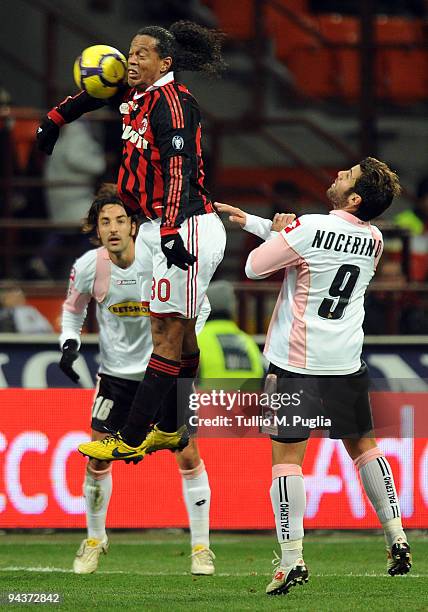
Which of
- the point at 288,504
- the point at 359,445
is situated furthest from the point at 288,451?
the point at 359,445

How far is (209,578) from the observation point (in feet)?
26.2

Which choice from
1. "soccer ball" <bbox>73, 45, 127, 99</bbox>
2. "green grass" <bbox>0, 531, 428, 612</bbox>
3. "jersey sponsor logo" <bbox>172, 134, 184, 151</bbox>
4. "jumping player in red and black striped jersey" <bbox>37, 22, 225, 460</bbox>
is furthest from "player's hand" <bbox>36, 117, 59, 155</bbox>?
"green grass" <bbox>0, 531, 428, 612</bbox>

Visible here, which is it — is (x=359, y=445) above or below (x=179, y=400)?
below

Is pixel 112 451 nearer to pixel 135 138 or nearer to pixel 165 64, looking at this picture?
pixel 135 138

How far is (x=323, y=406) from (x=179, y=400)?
0.84 meters

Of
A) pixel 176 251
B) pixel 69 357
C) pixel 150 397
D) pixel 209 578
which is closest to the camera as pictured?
pixel 176 251

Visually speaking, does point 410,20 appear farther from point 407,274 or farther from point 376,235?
point 376,235

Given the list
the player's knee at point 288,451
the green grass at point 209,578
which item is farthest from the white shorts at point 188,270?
the green grass at point 209,578

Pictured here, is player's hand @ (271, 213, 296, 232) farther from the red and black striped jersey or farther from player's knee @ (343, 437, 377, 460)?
player's knee @ (343, 437, 377, 460)

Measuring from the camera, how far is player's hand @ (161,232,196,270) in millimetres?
7129

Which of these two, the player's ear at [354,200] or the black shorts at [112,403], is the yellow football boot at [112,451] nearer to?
the black shorts at [112,403]

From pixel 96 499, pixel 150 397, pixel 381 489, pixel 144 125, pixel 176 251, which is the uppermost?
pixel 144 125

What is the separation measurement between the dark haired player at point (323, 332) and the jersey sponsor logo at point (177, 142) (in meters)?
0.41

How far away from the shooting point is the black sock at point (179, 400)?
305 inches
